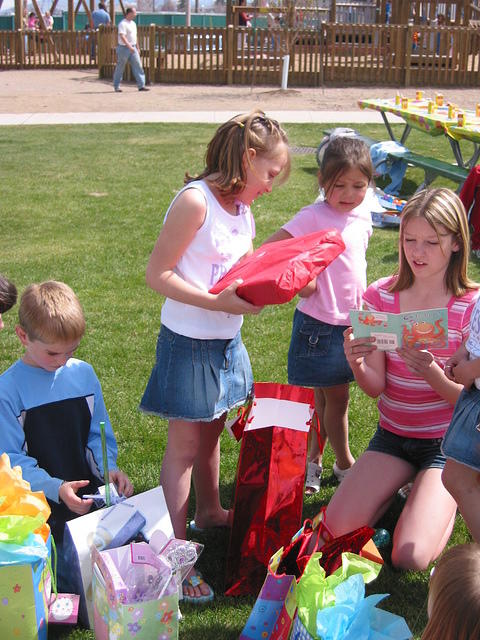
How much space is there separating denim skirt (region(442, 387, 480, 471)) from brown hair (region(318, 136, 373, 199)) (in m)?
1.06

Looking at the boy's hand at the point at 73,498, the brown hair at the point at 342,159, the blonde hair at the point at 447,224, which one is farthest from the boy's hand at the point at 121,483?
the brown hair at the point at 342,159

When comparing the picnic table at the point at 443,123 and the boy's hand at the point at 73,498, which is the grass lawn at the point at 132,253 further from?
the picnic table at the point at 443,123

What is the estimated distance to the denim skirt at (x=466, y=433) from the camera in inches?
106

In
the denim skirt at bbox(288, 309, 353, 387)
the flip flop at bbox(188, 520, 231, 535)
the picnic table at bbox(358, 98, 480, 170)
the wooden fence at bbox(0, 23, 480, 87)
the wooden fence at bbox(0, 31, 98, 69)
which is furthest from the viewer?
the wooden fence at bbox(0, 31, 98, 69)

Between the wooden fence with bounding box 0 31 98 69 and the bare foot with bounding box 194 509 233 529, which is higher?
the wooden fence with bounding box 0 31 98 69

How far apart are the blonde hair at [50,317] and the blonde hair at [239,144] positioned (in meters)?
0.69

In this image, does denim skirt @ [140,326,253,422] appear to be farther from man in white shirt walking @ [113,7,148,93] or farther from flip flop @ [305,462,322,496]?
A: man in white shirt walking @ [113,7,148,93]

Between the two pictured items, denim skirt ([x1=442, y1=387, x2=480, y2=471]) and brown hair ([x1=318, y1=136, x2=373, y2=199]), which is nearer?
denim skirt ([x1=442, y1=387, x2=480, y2=471])

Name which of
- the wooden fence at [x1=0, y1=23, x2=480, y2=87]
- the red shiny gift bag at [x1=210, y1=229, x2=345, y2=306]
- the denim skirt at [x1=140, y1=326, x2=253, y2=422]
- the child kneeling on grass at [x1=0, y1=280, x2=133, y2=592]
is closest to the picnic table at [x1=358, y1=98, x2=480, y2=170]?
the red shiny gift bag at [x1=210, y1=229, x2=345, y2=306]

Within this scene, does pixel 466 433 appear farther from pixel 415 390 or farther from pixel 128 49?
pixel 128 49

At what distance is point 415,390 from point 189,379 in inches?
36.4

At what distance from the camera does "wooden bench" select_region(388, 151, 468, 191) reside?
859 cm

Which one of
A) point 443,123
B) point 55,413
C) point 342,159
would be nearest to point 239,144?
point 342,159

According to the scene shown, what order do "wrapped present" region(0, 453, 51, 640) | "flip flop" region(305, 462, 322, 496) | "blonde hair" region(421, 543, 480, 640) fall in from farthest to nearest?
"flip flop" region(305, 462, 322, 496) → "wrapped present" region(0, 453, 51, 640) → "blonde hair" region(421, 543, 480, 640)
